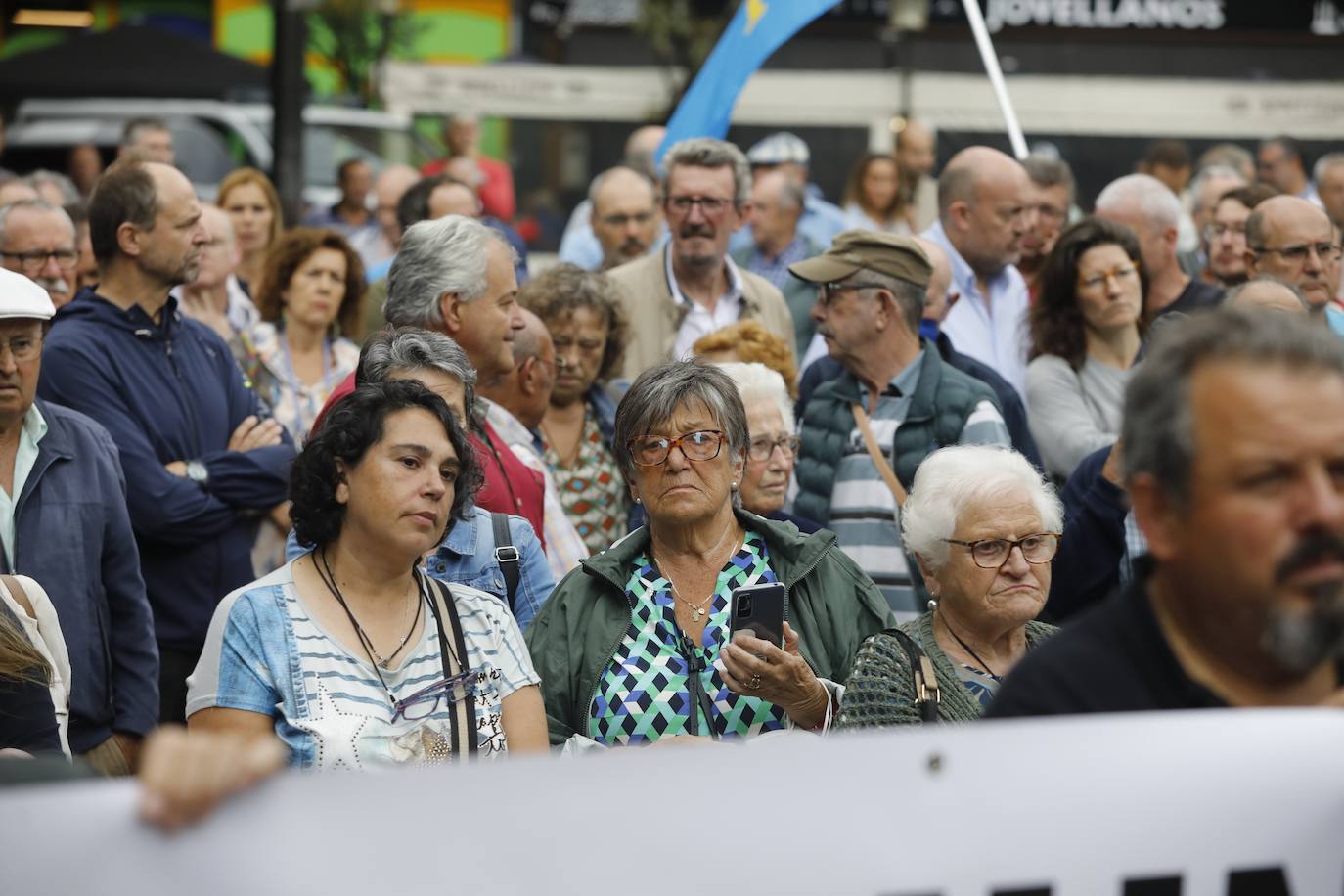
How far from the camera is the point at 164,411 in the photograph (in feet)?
20.7

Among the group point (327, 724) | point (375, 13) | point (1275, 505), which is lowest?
point (327, 724)

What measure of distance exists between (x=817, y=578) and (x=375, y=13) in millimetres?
20066

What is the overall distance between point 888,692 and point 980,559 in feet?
1.77

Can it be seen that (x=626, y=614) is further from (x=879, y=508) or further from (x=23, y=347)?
(x=23, y=347)

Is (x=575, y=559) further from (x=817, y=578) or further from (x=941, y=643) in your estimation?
(x=941, y=643)

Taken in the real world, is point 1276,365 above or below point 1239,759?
above

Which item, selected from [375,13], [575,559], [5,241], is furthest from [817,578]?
[375,13]

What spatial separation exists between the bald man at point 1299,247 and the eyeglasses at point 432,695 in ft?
14.9

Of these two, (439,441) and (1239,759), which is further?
(439,441)

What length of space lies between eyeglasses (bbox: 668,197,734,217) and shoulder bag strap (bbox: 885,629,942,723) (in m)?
3.89

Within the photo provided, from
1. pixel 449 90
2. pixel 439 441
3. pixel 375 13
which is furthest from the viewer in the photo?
pixel 375 13

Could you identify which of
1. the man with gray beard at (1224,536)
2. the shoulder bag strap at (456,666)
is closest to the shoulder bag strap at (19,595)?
the shoulder bag strap at (456,666)

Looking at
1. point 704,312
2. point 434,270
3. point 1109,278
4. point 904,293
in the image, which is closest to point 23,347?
point 434,270

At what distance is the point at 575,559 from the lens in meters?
5.75
